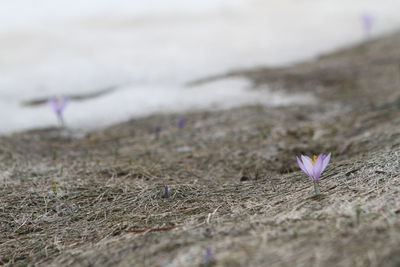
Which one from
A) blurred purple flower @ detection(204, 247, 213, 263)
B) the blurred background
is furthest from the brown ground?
the blurred background

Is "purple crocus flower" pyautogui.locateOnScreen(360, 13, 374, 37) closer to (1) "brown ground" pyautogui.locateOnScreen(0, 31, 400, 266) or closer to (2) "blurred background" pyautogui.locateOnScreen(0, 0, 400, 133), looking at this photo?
(2) "blurred background" pyautogui.locateOnScreen(0, 0, 400, 133)

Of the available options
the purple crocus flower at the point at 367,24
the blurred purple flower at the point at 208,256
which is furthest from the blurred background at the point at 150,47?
the blurred purple flower at the point at 208,256

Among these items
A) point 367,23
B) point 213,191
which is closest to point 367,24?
point 367,23

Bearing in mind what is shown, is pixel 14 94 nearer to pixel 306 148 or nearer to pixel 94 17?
pixel 94 17

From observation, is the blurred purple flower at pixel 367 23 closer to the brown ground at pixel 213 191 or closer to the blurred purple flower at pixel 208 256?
the brown ground at pixel 213 191

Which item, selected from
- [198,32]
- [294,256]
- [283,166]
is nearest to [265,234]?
[294,256]

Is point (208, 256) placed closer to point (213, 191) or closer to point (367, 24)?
point (213, 191)
